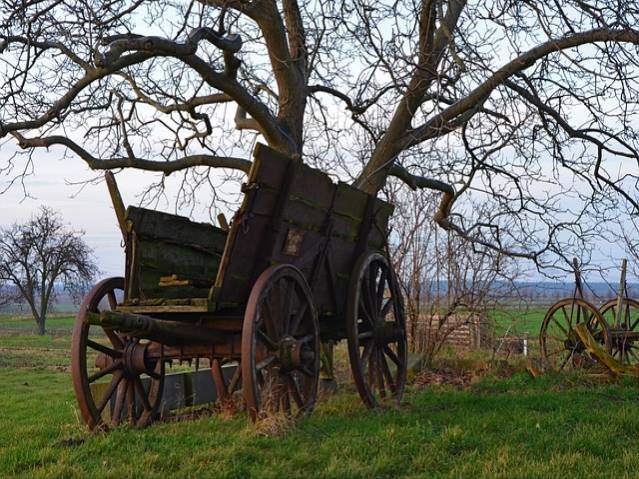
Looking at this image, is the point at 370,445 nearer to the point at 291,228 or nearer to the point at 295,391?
the point at 295,391

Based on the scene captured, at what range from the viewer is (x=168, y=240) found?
6.86 m

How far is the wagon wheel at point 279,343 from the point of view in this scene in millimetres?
5473

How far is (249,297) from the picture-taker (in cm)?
575

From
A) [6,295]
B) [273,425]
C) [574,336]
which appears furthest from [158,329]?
[6,295]

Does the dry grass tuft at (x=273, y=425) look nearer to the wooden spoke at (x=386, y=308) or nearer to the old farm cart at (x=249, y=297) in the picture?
the old farm cart at (x=249, y=297)

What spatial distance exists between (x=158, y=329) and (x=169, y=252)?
1.27 metres

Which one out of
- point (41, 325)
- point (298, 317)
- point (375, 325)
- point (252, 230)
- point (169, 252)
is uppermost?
point (252, 230)

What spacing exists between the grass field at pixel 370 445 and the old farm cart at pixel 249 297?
0.41 m

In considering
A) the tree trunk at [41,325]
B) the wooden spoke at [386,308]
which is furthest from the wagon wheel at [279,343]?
the tree trunk at [41,325]

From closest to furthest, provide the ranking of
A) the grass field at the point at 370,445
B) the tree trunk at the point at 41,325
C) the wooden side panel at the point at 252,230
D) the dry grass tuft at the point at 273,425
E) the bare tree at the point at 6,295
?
1. the grass field at the point at 370,445
2. the dry grass tuft at the point at 273,425
3. the wooden side panel at the point at 252,230
4. the tree trunk at the point at 41,325
5. the bare tree at the point at 6,295

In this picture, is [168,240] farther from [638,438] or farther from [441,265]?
[441,265]

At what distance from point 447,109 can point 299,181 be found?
3.45m

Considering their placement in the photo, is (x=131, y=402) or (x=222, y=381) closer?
(x=131, y=402)

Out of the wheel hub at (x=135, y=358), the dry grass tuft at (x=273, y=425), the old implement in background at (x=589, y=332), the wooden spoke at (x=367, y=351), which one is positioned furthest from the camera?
the old implement in background at (x=589, y=332)
